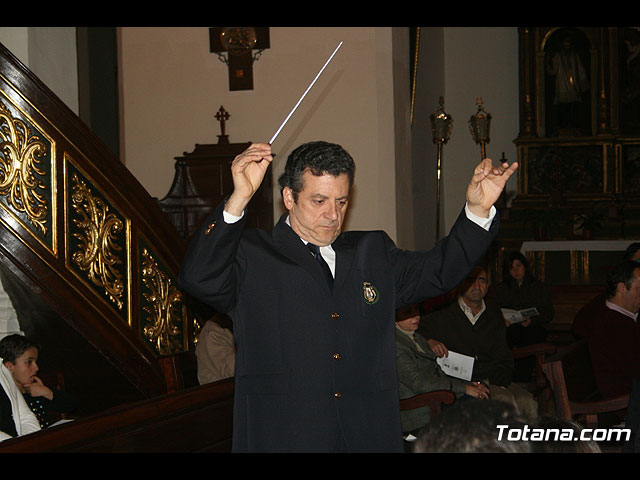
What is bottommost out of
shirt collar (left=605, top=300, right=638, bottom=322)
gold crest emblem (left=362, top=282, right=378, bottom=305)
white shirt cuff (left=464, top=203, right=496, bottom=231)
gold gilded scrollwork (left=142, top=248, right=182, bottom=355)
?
shirt collar (left=605, top=300, right=638, bottom=322)

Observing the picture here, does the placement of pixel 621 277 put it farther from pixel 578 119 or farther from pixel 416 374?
pixel 578 119

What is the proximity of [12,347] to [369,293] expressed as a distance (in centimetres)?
247

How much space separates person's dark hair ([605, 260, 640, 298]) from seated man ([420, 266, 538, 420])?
96 centimetres

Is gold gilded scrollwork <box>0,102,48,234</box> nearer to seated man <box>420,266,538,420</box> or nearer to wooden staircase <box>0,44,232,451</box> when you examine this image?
wooden staircase <box>0,44,232,451</box>

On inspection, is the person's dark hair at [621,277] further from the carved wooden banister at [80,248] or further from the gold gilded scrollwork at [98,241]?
the gold gilded scrollwork at [98,241]

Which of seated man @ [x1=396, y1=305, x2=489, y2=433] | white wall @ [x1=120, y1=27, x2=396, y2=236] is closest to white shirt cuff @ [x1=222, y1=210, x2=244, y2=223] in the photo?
seated man @ [x1=396, y1=305, x2=489, y2=433]

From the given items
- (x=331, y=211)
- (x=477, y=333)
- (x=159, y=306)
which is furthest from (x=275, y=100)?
(x=331, y=211)

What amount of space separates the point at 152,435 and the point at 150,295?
4.65 feet

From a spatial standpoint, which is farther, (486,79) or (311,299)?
(486,79)

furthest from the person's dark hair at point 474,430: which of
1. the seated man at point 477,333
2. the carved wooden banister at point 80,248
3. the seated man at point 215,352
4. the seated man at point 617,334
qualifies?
the seated man at point 477,333

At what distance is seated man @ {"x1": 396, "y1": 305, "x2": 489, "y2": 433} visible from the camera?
4.83 m

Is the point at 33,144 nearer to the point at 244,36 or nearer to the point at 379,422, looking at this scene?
the point at 379,422

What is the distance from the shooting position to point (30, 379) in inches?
168

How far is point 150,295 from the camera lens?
4520 mm
